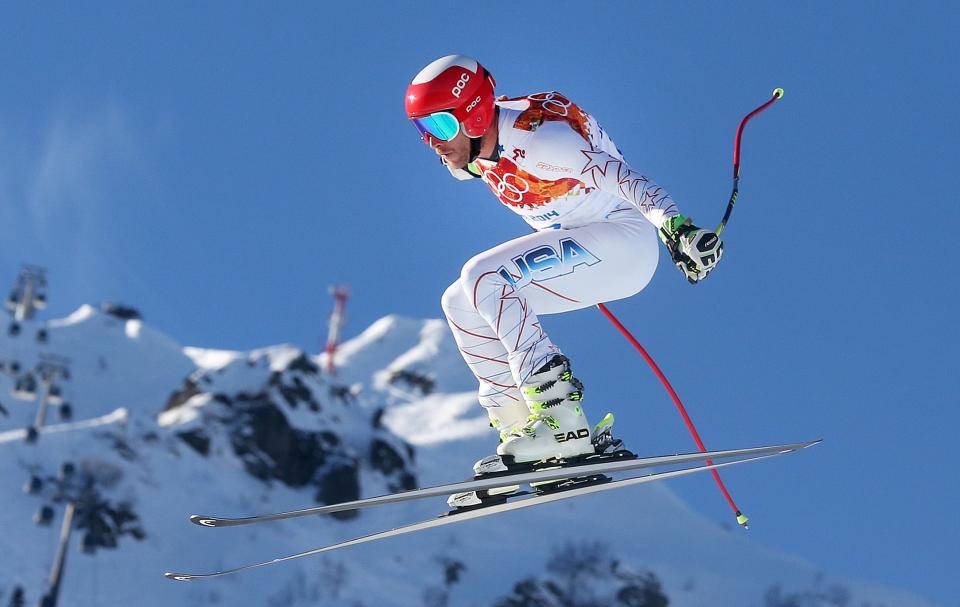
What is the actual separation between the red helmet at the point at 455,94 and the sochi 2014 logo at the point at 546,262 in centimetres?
76

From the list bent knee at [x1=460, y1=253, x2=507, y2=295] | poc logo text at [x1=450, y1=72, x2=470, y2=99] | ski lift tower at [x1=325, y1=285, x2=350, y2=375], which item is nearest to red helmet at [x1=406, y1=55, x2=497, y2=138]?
poc logo text at [x1=450, y1=72, x2=470, y2=99]

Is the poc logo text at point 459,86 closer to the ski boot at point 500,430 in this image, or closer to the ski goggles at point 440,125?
the ski goggles at point 440,125

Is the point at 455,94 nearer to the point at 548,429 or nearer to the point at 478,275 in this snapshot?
the point at 478,275

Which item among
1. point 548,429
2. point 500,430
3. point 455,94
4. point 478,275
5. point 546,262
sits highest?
point 455,94

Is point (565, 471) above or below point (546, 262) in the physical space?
below

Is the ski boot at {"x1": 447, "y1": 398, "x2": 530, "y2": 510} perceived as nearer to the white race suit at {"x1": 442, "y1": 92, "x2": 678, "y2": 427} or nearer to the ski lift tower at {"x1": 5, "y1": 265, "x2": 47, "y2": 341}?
the white race suit at {"x1": 442, "y1": 92, "x2": 678, "y2": 427}

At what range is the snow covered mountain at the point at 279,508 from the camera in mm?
77562

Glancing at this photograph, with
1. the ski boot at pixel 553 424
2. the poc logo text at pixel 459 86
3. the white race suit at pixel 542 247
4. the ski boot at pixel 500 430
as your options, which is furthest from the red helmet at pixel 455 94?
the ski boot at pixel 500 430

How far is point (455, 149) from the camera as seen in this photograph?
702 cm

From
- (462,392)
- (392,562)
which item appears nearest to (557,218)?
(392,562)

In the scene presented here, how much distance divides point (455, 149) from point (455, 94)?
35 centimetres

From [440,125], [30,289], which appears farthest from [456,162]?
[30,289]

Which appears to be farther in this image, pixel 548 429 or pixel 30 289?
pixel 30 289

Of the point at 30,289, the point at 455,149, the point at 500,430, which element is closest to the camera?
the point at 455,149
